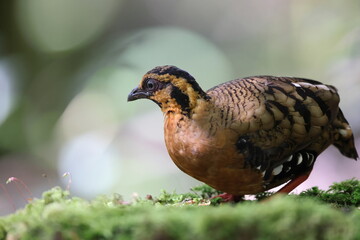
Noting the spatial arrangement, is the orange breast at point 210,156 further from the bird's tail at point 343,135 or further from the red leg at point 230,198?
the bird's tail at point 343,135

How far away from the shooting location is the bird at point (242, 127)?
3.16m

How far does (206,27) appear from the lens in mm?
8773

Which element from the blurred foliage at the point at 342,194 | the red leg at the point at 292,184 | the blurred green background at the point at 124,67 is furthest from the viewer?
the blurred green background at the point at 124,67

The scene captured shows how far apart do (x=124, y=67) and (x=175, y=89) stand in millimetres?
4510

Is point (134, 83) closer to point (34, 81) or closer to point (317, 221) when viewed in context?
point (34, 81)

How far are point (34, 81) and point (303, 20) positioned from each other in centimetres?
492

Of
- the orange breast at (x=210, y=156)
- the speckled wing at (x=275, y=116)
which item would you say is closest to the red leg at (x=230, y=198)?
the orange breast at (x=210, y=156)

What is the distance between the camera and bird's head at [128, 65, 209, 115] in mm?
3328

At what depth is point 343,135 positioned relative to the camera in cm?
392

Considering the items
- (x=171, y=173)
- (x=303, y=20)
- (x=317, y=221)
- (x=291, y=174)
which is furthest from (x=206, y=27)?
(x=317, y=221)

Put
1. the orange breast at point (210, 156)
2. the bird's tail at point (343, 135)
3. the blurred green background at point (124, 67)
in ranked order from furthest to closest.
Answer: the blurred green background at point (124, 67) < the bird's tail at point (343, 135) < the orange breast at point (210, 156)

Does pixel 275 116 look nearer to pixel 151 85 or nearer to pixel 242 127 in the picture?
pixel 242 127

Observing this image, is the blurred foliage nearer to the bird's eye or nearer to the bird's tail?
the bird's tail

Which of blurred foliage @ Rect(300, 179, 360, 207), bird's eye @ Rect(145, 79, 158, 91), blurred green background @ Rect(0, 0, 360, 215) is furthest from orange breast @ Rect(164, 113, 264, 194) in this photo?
blurred green background @ Rect(0, 0, 360, 215)
